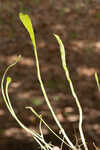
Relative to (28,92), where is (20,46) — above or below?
above

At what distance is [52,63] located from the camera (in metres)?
2.39

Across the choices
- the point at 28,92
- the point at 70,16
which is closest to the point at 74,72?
the point at 28,92

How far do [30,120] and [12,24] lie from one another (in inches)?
44.9

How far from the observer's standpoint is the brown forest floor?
1.88 meters

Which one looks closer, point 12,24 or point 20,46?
point 20,46

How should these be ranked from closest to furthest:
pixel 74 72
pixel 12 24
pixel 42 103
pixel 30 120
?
pixel 30 120
pixel 42 103
pixel 74 72
pixel 12 24

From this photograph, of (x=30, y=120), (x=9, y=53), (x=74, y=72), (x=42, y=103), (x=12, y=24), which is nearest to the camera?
(x=30, y=120)

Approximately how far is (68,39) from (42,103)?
0.74m

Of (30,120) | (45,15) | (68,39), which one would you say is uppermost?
(45,15)

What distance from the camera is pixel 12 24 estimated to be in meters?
2.80

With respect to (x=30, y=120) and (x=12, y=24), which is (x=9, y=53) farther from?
(x=30, y=120)

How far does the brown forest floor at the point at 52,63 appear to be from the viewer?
1.88 m

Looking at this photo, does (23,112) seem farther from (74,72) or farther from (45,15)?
(45,15)

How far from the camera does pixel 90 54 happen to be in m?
2.44
